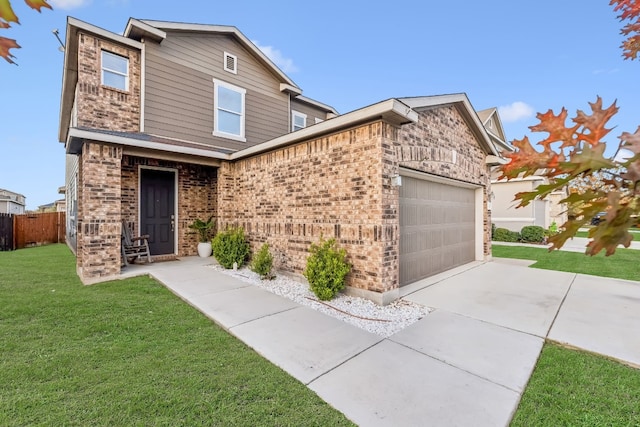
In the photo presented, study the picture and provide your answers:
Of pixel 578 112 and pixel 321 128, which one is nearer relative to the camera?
pixel 578 112

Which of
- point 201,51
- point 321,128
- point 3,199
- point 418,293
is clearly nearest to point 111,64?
point 201,51

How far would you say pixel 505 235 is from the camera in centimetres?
1553

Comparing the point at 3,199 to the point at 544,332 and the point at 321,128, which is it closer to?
the point at 321,128

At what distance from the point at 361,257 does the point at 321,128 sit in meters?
2.52

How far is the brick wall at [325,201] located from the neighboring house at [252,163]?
0.09 feet

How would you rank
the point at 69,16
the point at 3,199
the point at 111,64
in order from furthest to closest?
the point at 3,199
the point at 111,64
the point at 69,16

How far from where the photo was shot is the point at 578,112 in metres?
0.95

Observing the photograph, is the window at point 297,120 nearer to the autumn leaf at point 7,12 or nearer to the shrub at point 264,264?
the shrub at point 264,264

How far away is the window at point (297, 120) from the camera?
12.3m

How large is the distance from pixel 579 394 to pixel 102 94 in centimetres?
1045

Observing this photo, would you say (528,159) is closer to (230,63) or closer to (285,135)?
(285,135)

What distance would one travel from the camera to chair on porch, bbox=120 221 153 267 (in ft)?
25.3

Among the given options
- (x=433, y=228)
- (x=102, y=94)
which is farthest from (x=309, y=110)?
(x=433, y=228)

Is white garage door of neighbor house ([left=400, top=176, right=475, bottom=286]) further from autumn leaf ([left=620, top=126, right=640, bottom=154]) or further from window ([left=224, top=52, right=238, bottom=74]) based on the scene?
window ([left=224, top=52, right=238, bottom=74])
